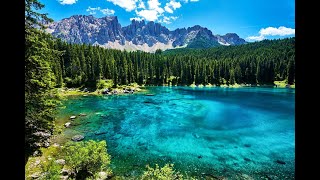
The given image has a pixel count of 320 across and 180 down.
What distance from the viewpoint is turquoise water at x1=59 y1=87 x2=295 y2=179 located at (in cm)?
2750

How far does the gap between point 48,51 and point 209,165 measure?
70.6 ft

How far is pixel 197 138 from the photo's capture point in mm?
38781

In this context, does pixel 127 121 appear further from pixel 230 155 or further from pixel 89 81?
pixel 89 81

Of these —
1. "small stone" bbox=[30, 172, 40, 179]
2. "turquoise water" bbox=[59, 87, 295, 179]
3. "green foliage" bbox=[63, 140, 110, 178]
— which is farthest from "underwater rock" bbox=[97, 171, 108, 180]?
"small stone" bbox=[30, 172, 40, 179]

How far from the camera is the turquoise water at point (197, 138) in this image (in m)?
27.5

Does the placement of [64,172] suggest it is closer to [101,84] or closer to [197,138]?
[197,138]

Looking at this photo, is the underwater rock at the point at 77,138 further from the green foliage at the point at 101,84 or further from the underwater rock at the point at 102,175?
the green foliage at the point at 101,84

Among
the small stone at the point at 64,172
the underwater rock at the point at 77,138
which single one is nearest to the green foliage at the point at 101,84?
the underwater rock at the point at 77,138

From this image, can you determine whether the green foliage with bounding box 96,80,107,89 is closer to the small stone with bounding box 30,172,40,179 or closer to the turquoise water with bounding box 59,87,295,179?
the turquoise water with bounding box 59,87,295,179

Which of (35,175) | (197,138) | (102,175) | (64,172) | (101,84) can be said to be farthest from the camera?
(101,84)

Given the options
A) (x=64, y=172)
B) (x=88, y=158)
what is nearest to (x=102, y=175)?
(x=88, y=158)
